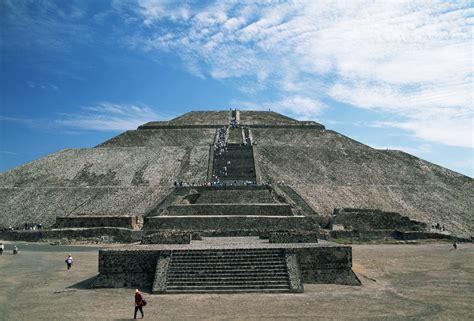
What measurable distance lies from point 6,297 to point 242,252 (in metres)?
6.60

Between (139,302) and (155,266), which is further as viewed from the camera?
(155,266)

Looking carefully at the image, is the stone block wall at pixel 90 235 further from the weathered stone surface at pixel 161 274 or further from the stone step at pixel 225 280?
the stone step at pixel 225 280

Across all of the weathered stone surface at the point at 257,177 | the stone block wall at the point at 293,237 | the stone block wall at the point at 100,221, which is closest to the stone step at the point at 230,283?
the stone block wall at the point at 293,237

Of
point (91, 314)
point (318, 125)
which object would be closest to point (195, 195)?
point (91, 314)

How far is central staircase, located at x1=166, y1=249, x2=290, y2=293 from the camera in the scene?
1266 centimetres

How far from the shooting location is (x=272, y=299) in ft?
38.3

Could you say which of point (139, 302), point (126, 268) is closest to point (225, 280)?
point (126, 268)

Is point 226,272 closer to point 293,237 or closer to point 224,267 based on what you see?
point 224,267

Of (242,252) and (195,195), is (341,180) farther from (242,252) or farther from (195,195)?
(242,252)

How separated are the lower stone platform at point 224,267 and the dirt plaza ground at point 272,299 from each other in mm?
497

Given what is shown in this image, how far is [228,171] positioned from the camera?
39.1 meters

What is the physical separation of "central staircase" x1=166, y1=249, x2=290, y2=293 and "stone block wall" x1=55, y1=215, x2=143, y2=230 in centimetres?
1370

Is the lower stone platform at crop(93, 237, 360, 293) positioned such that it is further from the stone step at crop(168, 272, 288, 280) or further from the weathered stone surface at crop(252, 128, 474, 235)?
the weathered stone surface at crop(252, 128, 474, 235)

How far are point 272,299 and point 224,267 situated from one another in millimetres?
2243
